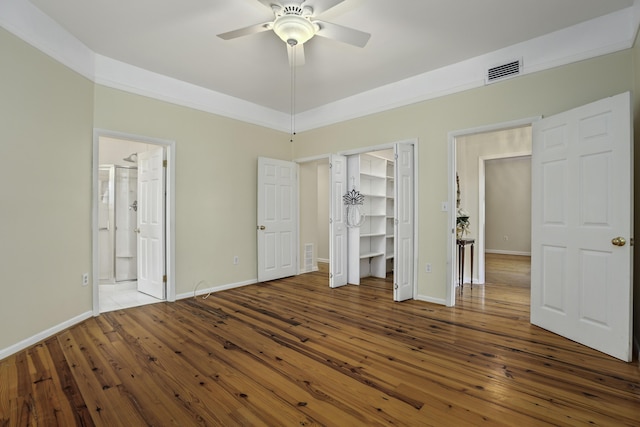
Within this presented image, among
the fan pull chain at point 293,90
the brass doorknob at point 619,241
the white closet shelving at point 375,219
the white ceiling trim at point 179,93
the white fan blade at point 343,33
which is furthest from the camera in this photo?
the white closet shelving at point 375,219

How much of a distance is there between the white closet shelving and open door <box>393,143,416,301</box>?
118 cm

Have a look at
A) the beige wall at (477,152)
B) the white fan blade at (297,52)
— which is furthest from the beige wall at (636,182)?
the white fan blade at (297,52)

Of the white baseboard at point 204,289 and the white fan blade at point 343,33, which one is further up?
the white fan blade at point 343,33

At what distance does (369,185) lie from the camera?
5.78m

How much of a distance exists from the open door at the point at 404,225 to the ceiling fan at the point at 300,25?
1.84 m

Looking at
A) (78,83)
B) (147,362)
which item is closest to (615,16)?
(147,362)

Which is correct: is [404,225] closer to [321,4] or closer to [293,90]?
[293,90]

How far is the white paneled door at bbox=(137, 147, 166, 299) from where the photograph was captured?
13.9 feet

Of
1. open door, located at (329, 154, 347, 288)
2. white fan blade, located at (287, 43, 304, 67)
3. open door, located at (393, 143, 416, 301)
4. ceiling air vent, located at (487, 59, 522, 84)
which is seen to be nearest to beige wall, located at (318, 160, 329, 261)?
open door, located at (329, 154, 347, 288)

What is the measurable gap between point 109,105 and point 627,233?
17.4ft

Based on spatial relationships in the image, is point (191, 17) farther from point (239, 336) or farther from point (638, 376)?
point (638, 376)

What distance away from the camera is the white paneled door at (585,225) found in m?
2.50

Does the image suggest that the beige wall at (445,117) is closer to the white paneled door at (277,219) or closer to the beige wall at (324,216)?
the white paneled door at (277,219)

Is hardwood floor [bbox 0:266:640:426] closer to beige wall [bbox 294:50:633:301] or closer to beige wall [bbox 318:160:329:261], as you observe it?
beige wall [bbox 294:50:633:301]
